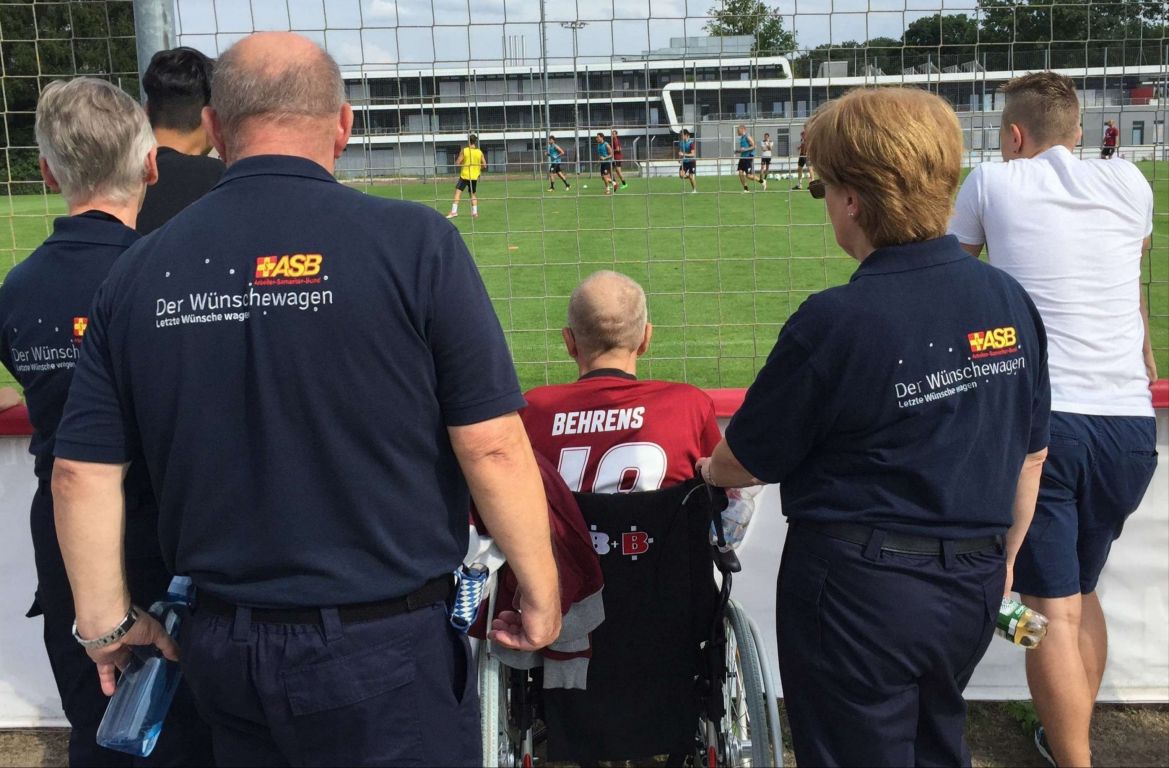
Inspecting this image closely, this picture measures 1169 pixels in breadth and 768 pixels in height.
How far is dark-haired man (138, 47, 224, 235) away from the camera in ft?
10.00

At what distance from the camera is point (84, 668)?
2639mm

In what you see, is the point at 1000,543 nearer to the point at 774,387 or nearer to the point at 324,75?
the point at 774,387

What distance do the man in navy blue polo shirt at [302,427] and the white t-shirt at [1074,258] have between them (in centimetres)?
179

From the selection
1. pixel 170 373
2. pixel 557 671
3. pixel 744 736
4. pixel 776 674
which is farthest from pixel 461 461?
pixel 776 674

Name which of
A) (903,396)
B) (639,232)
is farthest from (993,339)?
(639,232)

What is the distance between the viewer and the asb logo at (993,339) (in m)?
2.12

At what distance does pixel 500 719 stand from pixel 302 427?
1195 mm

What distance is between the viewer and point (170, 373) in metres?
1.86

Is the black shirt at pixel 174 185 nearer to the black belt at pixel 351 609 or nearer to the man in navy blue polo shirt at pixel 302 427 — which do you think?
the man in navy blue polo shirt at pixel 302 427

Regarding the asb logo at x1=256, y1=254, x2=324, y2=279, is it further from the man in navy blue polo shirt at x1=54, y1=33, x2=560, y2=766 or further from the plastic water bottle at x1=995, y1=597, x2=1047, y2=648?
the plastic water bottle at x1=995, y1=597, x2=1047, y2=648

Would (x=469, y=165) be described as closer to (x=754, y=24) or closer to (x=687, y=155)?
(x=687, y=155)

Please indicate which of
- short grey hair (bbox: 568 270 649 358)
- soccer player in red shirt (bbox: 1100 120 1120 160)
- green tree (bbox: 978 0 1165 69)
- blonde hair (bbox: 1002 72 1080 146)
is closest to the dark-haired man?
short grey hair (bbox: 568 270 649 358)

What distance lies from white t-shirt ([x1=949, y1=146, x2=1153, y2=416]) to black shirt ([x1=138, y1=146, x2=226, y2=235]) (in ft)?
7.33

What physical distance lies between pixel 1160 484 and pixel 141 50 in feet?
12.5
